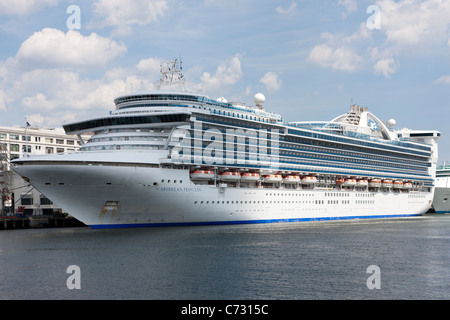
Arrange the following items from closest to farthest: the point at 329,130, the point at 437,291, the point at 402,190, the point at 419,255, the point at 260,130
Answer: the point at 437,291 < the point at 419,255 < the point at 260,130 < the point at 329,130 < the point at 402,190

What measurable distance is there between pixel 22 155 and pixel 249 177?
41.6 metres

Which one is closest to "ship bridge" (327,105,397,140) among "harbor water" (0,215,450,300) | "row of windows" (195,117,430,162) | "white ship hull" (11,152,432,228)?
"row of windows" (195,117,430,162)

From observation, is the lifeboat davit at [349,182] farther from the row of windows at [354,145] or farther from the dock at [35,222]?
the dock at [35,222]

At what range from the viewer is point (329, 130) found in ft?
257

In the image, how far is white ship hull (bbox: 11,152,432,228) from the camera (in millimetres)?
45375

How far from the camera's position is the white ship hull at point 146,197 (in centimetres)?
4538

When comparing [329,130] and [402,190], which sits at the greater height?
[329,130]

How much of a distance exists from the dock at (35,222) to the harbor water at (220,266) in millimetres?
17701

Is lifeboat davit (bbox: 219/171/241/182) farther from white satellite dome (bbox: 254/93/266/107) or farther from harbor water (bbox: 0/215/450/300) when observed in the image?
white satellite dome (bbox: 254/93/266/107)

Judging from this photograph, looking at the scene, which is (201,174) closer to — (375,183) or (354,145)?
(354,145)
